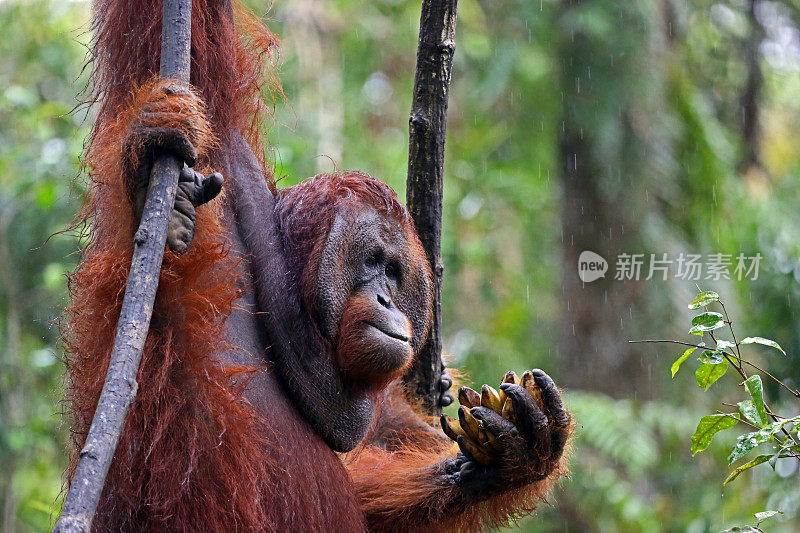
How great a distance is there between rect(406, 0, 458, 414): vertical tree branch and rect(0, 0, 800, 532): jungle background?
2256 mm

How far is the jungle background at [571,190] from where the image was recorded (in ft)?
22.2

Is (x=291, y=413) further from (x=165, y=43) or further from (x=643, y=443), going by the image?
(x=643, y=443)

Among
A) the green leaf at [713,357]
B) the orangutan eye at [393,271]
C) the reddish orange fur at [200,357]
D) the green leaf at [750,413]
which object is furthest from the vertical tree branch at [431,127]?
the green leaf at [750,413]

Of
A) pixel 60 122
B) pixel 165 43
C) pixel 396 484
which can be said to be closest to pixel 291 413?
pixel 396 484

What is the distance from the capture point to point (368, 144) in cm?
1160

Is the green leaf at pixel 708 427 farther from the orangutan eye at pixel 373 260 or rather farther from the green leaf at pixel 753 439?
the orangutan eye at pixel 373 260

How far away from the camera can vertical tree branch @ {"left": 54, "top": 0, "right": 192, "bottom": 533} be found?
5.83ft

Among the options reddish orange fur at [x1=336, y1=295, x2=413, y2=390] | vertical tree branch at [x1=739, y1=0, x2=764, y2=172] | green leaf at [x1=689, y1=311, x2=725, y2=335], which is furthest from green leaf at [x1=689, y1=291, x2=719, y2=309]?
vertical tree branch at [x1=739, y1=0, x2=764, y2=172]

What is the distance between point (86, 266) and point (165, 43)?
0.76 metres

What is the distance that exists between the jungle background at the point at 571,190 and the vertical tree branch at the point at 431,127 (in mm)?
2256

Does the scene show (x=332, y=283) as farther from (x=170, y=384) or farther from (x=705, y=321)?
(x=705, y=321)

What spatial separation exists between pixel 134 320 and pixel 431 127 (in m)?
1.75

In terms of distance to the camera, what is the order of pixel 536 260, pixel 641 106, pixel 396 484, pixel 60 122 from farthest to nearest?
pixel 536 260 < pixel 641 106 < pixel 60 122 < pixel 396 484

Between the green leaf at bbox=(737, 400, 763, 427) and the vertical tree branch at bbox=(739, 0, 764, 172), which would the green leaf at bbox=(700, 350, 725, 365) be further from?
the vertical tree branch at bbox=(739, 0, 764, 172)
